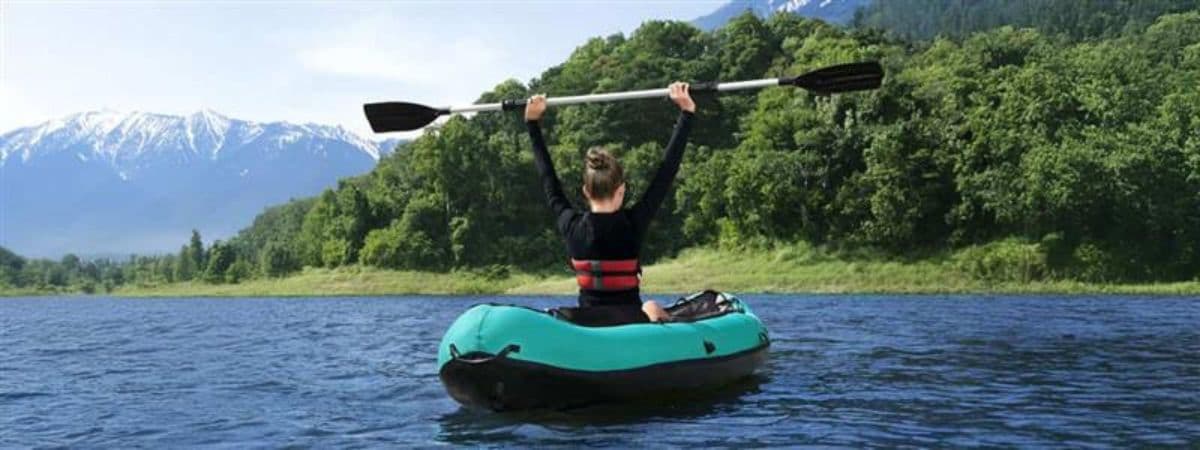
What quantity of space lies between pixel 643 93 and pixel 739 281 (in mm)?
48418

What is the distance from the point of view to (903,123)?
62375mm

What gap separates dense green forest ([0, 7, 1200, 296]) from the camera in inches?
2088

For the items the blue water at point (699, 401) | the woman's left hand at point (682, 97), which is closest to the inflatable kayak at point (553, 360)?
the blue water at point (699, 401)

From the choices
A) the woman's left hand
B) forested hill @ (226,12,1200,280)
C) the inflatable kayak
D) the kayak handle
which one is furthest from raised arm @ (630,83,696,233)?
forested hill @ (226,12,1200,280)

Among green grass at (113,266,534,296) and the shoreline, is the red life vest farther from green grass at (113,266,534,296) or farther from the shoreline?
green grass at (113,266,534,296)

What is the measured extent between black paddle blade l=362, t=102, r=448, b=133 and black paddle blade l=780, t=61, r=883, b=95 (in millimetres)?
4920

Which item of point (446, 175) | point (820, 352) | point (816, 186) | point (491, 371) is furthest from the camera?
point (446, 175)

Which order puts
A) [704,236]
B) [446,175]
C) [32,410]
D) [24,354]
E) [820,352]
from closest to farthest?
1. [32,410]
2. [820,352]
3. [24,354]
4. [704,236]
5. [446,175]

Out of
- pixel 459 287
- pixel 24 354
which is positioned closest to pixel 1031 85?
pixel 459 287

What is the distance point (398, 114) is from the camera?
47.5 feet

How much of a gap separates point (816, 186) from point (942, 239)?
9185 millimetres

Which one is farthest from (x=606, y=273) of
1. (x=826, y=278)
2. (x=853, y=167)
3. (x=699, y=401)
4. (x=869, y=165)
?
(x=853, y=167)

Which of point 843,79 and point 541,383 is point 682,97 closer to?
point 541,383

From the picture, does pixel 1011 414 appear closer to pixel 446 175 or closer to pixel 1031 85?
pixel 1031 85
